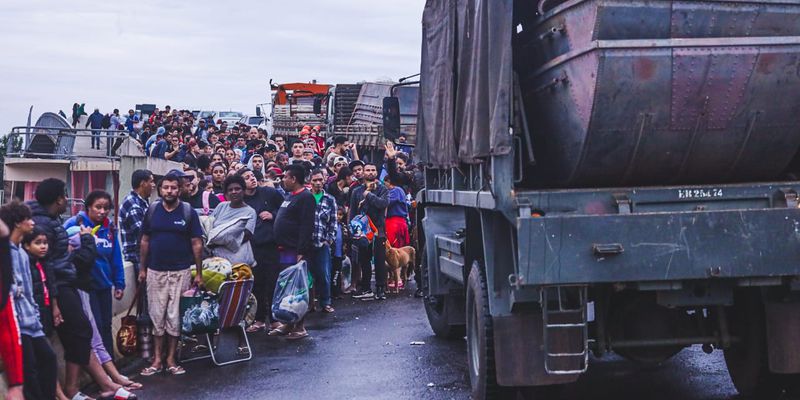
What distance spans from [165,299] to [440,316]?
123 inches

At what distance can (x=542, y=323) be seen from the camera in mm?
6855

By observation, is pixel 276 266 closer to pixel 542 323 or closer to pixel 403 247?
pixel 403 247

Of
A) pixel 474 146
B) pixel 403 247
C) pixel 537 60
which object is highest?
pixel 537 60

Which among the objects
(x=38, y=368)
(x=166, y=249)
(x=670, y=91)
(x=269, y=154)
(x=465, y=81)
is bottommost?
(x=38, y=368)

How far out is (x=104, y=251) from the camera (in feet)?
28.6

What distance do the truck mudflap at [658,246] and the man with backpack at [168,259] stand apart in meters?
4.39

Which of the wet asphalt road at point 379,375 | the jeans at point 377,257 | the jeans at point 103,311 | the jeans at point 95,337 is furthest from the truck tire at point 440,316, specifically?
the jeans at point 377,257

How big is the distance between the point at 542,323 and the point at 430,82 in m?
3.35

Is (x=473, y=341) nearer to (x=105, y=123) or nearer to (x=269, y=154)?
(x=269, y=154)

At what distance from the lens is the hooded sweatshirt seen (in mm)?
8617

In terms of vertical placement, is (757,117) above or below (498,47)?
below

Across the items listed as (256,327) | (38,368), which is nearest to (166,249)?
(38,368)

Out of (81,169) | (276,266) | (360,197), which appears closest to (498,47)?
(276,266)

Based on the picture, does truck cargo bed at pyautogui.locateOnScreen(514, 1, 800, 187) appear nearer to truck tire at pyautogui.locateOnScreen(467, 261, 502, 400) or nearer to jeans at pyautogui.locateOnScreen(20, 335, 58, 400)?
truck tire at pyautogui.locateOnScreen(467, 261, 502, 400)
